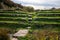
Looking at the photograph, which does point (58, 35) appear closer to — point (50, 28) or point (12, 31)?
point (50, 28)

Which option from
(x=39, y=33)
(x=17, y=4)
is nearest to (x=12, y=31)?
(x=39, y=33)

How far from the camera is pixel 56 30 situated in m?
5.26

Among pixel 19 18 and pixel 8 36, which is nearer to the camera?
pixel 8 36

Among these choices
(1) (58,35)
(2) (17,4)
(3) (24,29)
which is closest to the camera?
(1) (58,35)

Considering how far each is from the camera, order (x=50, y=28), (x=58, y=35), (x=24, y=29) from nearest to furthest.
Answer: (x=58, y=35)
(x=50, y=28)
(x=24, y=29)

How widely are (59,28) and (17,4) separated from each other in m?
7.62

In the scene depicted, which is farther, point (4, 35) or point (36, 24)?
point (36, 24)

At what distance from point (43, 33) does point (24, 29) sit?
2.63 ft

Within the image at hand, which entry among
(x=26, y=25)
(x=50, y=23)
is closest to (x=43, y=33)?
(x=50, y=23)

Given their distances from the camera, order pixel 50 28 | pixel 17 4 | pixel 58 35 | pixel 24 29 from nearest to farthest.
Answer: pixel 58 35 → pixel 50 28 → pixel 24 29 → pixel 17 4

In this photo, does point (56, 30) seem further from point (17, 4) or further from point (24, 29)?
point (17, 4)

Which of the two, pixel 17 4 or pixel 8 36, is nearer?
pixel 8 36

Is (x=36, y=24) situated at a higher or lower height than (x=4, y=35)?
higher

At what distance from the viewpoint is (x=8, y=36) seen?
5.14 m
